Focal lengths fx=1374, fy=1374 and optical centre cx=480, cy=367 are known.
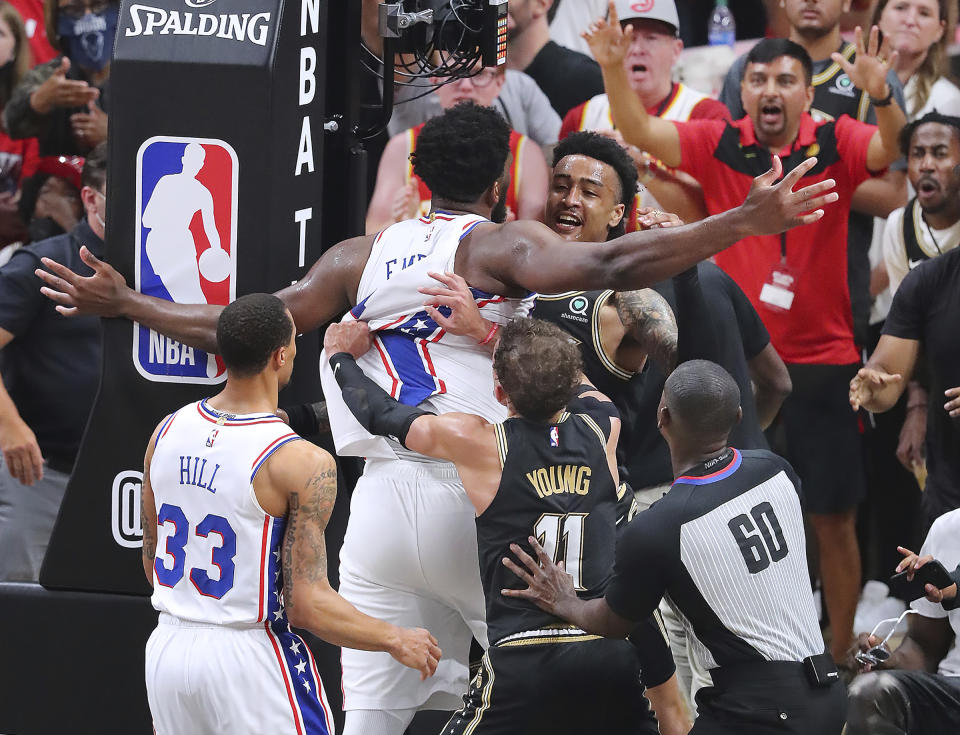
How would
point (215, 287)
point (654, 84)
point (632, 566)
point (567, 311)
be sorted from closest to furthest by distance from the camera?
point (632, 566), point (215, 287), point (567, 311), point (654, 84)

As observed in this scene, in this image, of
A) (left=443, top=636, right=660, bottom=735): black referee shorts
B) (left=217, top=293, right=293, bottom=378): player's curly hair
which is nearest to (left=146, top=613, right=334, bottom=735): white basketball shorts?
(left=443, top=636, right=660, bottom=735): black referee shorts

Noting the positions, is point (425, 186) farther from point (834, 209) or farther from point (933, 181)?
point (933, 181)

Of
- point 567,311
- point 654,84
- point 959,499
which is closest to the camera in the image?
point 567,311

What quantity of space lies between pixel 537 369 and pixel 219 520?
1042mm

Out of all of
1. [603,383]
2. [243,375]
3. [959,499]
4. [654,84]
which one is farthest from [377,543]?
[654,84]

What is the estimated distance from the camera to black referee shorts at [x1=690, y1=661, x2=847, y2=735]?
383 cm

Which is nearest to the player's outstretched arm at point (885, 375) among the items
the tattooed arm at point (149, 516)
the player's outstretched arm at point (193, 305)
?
the player's outstretched arm at point (193, 305)

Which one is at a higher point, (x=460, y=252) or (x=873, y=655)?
(x=460, y=252)

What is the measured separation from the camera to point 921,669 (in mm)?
4691

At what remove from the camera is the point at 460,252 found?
454 cm

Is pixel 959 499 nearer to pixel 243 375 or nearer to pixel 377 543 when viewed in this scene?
pixel 377 543

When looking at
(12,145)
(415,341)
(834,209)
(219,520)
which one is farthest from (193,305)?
(12,145)

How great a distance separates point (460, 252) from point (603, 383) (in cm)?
95

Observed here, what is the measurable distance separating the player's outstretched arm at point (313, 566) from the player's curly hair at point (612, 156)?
83.6 inches
